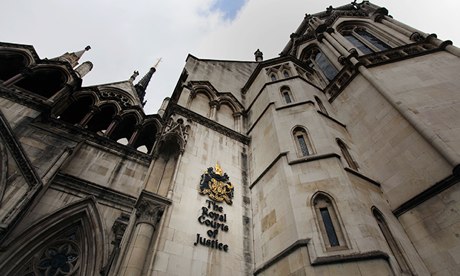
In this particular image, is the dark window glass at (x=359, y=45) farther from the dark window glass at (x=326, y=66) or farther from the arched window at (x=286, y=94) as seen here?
the arched window at (x=286, y=94)

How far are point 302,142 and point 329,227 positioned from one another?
375 centimetres

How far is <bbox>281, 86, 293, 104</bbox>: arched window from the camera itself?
12.1 meters

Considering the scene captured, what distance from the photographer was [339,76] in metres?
12.9

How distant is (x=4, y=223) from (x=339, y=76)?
50.1 ft

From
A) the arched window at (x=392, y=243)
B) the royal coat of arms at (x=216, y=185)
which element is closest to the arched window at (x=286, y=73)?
the royal coat of arms at (x=216, y=185)

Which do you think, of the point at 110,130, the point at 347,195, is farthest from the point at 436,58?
the point at 110,130

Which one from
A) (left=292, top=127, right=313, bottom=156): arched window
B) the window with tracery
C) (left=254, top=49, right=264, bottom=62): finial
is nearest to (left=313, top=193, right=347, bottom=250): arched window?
(left=292, top=127, right=313, bottom=156): arched window

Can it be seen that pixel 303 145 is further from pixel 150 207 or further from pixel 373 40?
pixel 373 40

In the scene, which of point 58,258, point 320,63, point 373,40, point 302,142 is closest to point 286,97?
point 302,142

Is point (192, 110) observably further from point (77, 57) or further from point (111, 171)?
point (77, 57)

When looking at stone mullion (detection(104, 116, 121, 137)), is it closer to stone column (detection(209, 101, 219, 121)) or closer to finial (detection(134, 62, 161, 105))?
stone column (detection(209, 101, 219, 121))

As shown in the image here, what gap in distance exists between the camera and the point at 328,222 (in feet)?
21.4

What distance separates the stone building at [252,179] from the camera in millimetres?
6211

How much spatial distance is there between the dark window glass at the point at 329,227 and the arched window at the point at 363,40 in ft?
42.9
